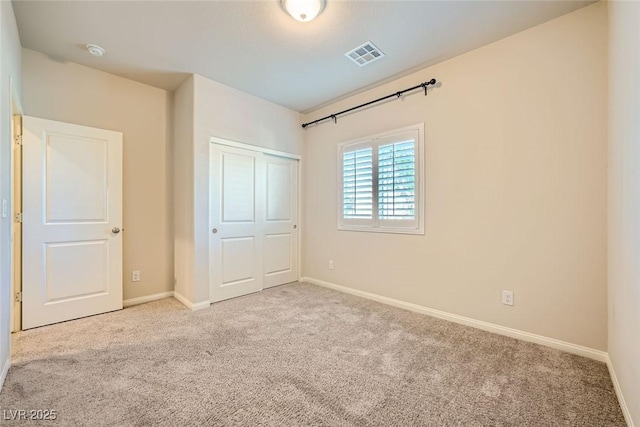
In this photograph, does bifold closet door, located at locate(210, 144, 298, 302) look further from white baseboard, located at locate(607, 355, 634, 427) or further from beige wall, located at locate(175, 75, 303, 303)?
white baseboard, located at locate(607, 355, 634, 427)

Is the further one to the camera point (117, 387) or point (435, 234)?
point (435, 234)

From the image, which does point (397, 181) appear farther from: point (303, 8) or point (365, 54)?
point (303, 8)

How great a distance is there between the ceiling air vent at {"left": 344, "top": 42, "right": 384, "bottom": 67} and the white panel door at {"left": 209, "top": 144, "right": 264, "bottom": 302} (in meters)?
1.76

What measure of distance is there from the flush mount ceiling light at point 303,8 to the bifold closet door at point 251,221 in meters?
1.81

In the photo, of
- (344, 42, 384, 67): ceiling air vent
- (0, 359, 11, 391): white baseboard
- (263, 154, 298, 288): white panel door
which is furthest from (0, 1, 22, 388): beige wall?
(344, 42, 384, 67): ceiling air vent

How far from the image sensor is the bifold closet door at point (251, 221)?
3438mm

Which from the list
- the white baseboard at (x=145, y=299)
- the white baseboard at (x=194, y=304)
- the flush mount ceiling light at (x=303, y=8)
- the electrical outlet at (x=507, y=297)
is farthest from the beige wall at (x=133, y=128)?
the electrical outlet at (x=507, y=297)

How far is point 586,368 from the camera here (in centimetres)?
195

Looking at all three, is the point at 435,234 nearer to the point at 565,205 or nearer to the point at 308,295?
the point at 565,205

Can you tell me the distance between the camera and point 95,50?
2.66m

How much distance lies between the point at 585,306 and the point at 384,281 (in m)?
1.78

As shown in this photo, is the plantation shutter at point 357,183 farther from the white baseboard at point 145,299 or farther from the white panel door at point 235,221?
the white baseboard at point 145,299

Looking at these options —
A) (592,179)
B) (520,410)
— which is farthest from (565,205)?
(520,410)

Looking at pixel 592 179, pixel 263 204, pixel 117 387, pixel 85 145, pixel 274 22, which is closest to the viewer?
pixel 117 387
